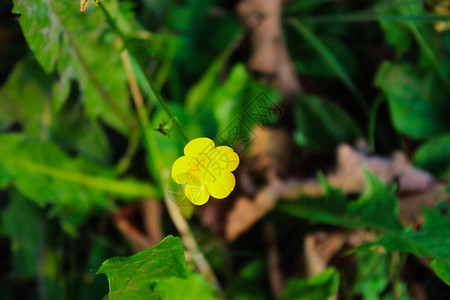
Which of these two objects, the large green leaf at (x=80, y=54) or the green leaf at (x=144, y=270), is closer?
the green leaf at (x=144, y=270)

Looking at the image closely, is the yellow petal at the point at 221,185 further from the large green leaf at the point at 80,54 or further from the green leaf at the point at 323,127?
the green leaf at the point at 323,127

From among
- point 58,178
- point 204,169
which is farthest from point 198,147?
point 58,178

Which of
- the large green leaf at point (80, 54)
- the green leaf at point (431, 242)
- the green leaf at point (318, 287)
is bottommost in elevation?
the green leaf at point (318, 287)

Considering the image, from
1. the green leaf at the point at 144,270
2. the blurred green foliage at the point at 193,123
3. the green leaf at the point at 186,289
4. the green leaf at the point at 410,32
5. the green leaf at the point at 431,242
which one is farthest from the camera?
the green leaf at the point at 410,32

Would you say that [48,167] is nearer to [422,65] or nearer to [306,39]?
[306,39]

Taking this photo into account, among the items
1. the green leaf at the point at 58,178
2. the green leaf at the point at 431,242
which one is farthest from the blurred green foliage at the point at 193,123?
the green leaf at the point at 431,242

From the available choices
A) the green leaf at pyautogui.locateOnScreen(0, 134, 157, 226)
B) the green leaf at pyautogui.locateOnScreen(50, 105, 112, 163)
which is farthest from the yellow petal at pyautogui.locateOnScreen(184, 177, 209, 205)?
the green leaf at pyautogui.locateOnScreen(50, 105, 112, 163)
